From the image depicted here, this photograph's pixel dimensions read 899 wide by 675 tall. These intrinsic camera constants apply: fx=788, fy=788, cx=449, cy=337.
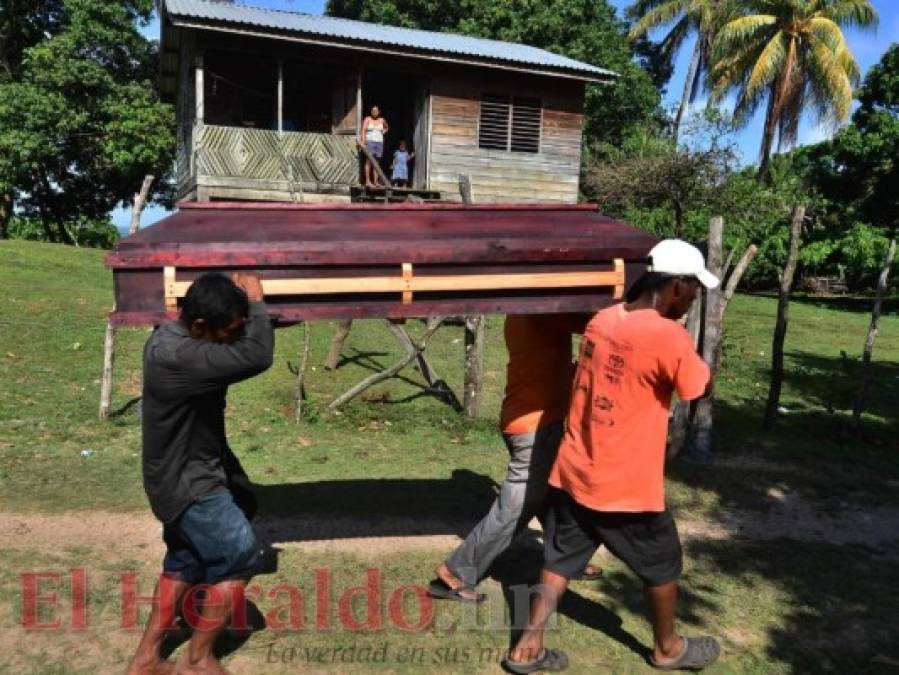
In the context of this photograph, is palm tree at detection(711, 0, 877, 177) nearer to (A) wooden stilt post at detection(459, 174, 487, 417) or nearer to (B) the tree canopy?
(B) the tree canopy

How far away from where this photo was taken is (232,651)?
345cm

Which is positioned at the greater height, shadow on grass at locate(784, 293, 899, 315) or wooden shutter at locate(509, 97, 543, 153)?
wooden shutter at locate(509, 97, 543, 153)

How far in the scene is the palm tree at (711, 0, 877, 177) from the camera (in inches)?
1059

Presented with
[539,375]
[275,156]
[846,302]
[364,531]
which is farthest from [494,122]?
[539,375]

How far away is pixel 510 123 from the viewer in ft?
57.9

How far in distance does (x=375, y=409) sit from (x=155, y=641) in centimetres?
481

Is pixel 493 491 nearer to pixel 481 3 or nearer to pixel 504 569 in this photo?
pixel 504 569

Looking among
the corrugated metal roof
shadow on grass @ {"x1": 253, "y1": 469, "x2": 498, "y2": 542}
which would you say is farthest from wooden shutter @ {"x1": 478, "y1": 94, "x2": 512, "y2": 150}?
shadow on grass @ {"x1": 253, "y1": 469, "x2": 498, "y2": 542}

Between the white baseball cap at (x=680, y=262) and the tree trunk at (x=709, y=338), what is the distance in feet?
12.3

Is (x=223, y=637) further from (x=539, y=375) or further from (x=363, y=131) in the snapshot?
(x=363, y=131)

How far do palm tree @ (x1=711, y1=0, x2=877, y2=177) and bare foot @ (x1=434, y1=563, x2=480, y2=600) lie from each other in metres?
26.2

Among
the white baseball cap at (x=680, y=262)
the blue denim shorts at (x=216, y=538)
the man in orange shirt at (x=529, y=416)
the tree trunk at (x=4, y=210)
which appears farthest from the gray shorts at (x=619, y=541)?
the tree trunk at (x=4, y=210)

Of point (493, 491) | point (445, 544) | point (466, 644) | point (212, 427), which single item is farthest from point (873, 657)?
point (212, 427)

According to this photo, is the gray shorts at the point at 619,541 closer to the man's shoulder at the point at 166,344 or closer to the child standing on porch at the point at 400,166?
the man's shoulder at the point at 166,344
